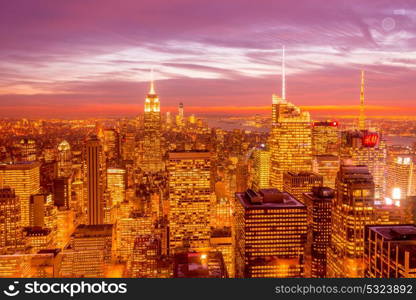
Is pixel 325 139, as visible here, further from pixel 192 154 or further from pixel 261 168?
pixel 192 154

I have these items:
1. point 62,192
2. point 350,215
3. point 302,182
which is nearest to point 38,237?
point 62,192

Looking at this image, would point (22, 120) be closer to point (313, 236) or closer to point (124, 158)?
point (313, 236)

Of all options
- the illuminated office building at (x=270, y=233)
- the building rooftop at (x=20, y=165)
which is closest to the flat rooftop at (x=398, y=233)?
the illuminated office building at (x=270, y=233)

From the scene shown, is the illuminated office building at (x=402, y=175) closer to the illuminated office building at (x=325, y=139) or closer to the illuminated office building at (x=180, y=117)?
the illuminated office building at (x=325, y=139)

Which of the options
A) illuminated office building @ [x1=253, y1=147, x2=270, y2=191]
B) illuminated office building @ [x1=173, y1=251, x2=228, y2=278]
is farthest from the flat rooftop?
illuminated office building @ [x1=253, y1=147, x2=270, y2=191]

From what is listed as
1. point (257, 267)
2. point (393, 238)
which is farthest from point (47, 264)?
point (393, 238)

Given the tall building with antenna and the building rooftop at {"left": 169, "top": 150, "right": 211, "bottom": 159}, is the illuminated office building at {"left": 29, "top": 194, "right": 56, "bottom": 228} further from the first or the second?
the tall building with antenna
